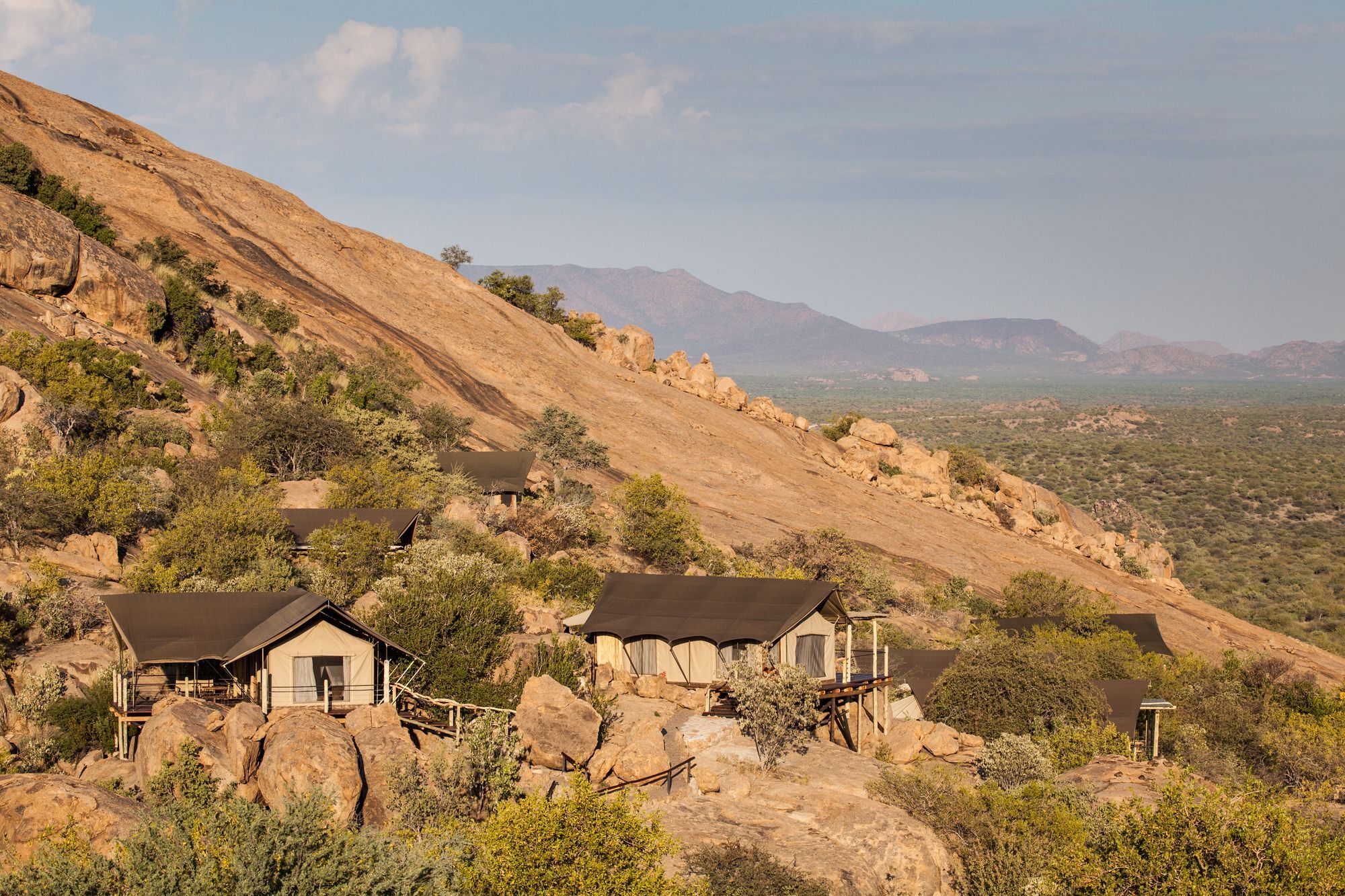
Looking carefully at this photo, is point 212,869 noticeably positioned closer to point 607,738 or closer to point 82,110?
point 607,738

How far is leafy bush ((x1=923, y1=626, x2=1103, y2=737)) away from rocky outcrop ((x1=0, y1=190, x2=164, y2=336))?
4138cm

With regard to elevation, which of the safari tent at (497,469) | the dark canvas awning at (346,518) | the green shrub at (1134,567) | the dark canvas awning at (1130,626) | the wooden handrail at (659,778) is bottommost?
the green shrub at (1134,567)

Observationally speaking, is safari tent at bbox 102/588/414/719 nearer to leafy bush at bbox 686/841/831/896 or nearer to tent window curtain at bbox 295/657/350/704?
tent window curtain at bbox 295/657/350/704

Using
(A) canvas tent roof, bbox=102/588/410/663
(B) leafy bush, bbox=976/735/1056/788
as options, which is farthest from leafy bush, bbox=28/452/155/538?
(B) leafy bush, bbox=976/735/1056/788

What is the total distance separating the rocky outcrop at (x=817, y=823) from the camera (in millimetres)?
24766

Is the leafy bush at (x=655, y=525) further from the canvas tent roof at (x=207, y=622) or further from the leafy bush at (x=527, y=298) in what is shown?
the leafy bush at (x=527, y=298)

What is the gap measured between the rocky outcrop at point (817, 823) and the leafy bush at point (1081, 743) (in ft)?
24.4

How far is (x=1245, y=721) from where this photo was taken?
4250 centimetres

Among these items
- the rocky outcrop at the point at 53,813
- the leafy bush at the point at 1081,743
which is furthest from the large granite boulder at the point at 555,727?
the leafy bush at the point at 1081,743

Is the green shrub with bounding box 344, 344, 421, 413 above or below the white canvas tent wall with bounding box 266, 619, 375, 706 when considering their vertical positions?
above

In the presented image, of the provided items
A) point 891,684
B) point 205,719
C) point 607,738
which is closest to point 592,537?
point 891,684

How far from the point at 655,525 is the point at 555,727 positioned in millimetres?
25982

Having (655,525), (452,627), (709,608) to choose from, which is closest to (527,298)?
(655,525)

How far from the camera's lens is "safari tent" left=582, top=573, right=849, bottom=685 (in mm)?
35250
